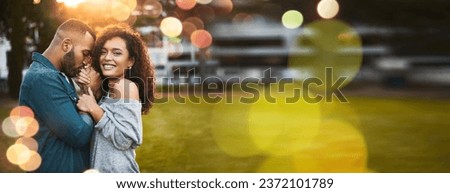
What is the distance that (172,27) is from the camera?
313cm

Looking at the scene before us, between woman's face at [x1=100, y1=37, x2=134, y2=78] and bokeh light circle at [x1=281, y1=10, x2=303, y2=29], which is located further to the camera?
Answer: bokeh light circle at [x1=281, y1=10, x2=303, y2=29]

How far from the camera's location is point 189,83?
10.1 ft

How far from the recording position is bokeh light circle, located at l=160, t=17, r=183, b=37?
312 cm

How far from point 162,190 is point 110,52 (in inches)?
32.9

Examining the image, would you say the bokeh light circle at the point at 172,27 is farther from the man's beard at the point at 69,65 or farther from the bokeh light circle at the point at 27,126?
the bokeh light circle at the point at 27,126

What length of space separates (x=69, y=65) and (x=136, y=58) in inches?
13.9

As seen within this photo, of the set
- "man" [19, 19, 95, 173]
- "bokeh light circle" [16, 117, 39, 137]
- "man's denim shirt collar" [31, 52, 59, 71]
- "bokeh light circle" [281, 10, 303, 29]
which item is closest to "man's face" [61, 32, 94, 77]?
"man" [19, 19, 95, 173]

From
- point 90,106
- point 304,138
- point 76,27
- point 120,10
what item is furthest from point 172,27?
point 304,138

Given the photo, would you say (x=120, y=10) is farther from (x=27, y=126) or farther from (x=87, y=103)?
(x=27, y=126)

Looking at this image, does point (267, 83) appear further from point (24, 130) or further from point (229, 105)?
point (24, 130)

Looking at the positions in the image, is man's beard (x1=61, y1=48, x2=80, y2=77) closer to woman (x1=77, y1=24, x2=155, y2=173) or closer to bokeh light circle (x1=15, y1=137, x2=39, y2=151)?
woman (x1=77, y1=24, x2=155, y2=173)

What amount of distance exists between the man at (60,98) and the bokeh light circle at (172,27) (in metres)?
0.43

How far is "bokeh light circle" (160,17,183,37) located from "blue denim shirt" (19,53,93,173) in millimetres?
652

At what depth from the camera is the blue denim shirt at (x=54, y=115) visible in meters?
2.68
